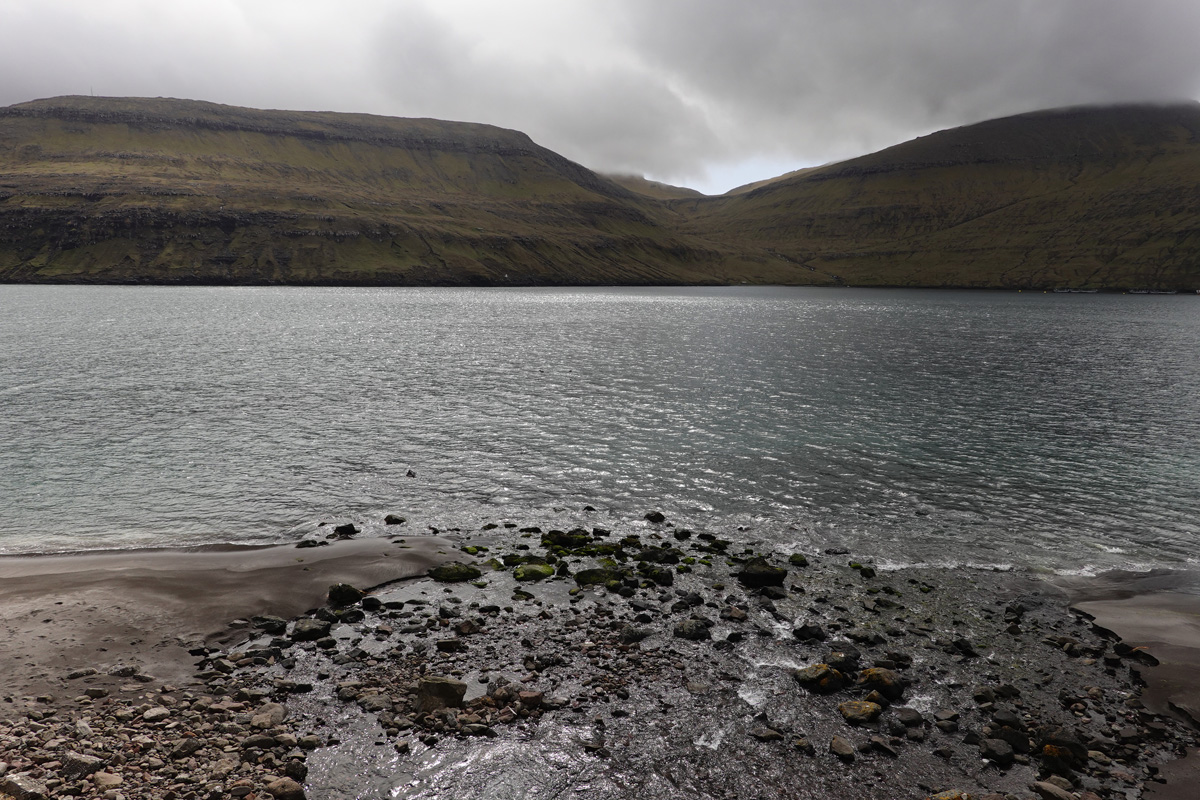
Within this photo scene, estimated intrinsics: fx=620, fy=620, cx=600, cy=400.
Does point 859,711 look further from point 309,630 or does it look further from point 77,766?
point 77,766

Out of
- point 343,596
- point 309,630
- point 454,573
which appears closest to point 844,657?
point 454,573

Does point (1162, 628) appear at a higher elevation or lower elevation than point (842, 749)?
higher

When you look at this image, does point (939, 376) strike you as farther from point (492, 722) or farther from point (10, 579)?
point (10, 579)

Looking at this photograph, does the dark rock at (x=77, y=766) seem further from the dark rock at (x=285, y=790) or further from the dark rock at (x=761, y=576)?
the dark rock at (x=761, y=576)

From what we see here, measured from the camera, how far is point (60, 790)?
1062 centimetres

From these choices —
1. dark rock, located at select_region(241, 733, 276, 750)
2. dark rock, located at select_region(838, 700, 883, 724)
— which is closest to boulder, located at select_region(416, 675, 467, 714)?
dark rock, located at select_region(241, 733, 276, 750)

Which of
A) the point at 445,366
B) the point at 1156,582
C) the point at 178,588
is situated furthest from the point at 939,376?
the point at 178,588

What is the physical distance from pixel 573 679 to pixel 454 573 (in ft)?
23.9

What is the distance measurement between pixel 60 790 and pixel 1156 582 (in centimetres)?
3117

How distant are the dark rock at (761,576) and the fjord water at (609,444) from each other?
3393mm

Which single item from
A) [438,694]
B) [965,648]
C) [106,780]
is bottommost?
[965,648]

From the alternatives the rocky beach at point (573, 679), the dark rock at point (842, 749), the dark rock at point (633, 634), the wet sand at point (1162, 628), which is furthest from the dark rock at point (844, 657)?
the wet sand at point (1162, 628)

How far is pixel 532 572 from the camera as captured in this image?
70.3 feet

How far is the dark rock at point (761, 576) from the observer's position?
69.5 feet
